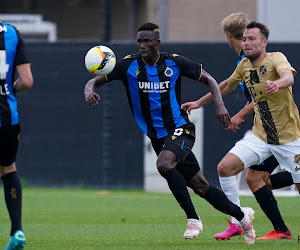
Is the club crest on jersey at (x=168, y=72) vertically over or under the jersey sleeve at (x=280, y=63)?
under

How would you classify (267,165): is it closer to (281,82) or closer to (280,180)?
(280,180)

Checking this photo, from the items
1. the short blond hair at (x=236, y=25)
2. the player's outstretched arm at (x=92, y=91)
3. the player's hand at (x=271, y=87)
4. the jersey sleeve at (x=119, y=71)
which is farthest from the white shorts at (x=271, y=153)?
the player's outstretched arm at (x=92, y=91)

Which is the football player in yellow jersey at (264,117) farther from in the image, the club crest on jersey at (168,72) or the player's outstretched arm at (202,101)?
the club crest on jersey at (168,72)

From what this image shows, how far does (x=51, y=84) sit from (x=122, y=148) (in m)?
1.96

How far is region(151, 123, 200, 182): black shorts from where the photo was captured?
7.50m

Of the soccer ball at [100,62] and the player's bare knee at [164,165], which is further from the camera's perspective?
the soccer ball at [100,62]

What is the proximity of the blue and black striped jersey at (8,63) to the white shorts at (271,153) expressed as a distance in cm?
253

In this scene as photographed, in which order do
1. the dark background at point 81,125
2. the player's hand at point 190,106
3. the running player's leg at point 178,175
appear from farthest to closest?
the dark background at point 81,125 < the player's hand at point 190,106 < the running player's leg at point 178,175

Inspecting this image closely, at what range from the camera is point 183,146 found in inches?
297

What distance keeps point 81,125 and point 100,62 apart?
7.95 meters

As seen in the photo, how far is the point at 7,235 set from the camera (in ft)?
27.3

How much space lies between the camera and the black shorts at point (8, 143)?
6238 millimetres

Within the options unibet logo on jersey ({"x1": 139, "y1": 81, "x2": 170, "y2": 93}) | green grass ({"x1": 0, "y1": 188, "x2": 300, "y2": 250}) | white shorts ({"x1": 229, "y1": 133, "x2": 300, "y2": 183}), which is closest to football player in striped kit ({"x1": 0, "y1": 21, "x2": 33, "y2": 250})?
green grass ({"x1": 0, "y1": 188, "x2": 300, "y2": 250})

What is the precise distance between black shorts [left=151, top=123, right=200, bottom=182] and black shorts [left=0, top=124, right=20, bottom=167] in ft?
5.79
